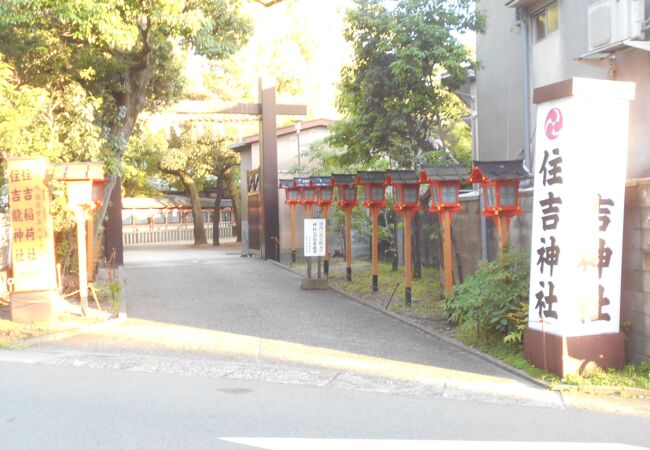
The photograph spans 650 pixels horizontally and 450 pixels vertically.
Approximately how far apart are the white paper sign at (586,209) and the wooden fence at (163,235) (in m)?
40.0

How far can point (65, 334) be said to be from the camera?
488 inches

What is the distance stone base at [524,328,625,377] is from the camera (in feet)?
27.8

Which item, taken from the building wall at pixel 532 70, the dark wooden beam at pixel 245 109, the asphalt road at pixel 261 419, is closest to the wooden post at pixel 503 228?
the building wall at pixel 532 70

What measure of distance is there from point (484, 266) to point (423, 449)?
5.62 metres

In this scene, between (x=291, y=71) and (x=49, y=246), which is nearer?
(x=49, y=246)

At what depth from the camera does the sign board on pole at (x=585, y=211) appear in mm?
8430

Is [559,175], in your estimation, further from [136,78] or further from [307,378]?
[136,78]

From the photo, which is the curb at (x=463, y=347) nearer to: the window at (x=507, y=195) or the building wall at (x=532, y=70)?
the window at (x=507, y=195)

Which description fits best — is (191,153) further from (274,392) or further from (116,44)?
(274,392)

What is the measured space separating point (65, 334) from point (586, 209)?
891 centimetres

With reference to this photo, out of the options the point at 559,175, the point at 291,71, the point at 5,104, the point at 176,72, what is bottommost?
the point at 559,175

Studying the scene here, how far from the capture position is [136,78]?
54.1 feet

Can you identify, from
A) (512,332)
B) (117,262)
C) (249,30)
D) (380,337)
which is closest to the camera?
(512,332)

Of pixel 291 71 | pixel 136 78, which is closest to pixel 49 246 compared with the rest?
pixel 136 78
